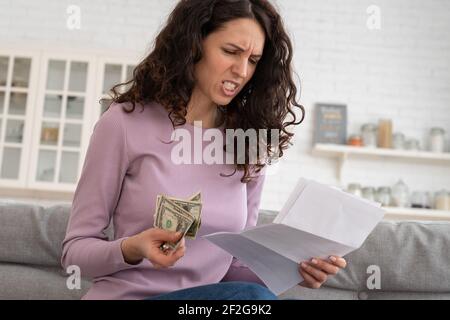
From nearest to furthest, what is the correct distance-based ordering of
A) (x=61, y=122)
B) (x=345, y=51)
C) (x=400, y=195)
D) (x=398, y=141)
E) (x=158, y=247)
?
(x=158, y=247) < (x=61, y=122) < (x=400, y=195) < (x=398, y=141) < (x=345, y=51)

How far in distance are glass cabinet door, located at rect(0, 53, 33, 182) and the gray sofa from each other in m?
2.94

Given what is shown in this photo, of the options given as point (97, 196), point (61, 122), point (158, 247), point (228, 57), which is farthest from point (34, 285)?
point (61, 122)

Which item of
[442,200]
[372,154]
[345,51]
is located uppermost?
[345,51]

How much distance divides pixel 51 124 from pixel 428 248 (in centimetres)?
366

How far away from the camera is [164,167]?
149 cm

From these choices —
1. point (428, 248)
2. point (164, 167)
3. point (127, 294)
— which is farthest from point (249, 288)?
point (428, 248)

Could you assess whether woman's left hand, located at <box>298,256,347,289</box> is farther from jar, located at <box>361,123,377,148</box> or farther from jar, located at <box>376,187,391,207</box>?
jar, located at <box>361,123,377,148</box>

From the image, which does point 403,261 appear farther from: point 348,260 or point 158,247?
point 158,247

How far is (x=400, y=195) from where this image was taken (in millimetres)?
4910

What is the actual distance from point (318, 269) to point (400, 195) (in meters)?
3.75

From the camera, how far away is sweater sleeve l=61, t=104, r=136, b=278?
4.46ft

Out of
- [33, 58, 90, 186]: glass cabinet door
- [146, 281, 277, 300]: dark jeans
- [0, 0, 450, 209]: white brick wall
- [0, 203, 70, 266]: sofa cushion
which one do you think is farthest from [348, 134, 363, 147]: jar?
[146, 281, 277, 300]: dark jeans

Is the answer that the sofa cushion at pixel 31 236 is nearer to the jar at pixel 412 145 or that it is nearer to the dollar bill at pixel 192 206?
the dollar bill at pixel 192 206

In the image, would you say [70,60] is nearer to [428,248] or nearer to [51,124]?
[51,124]
